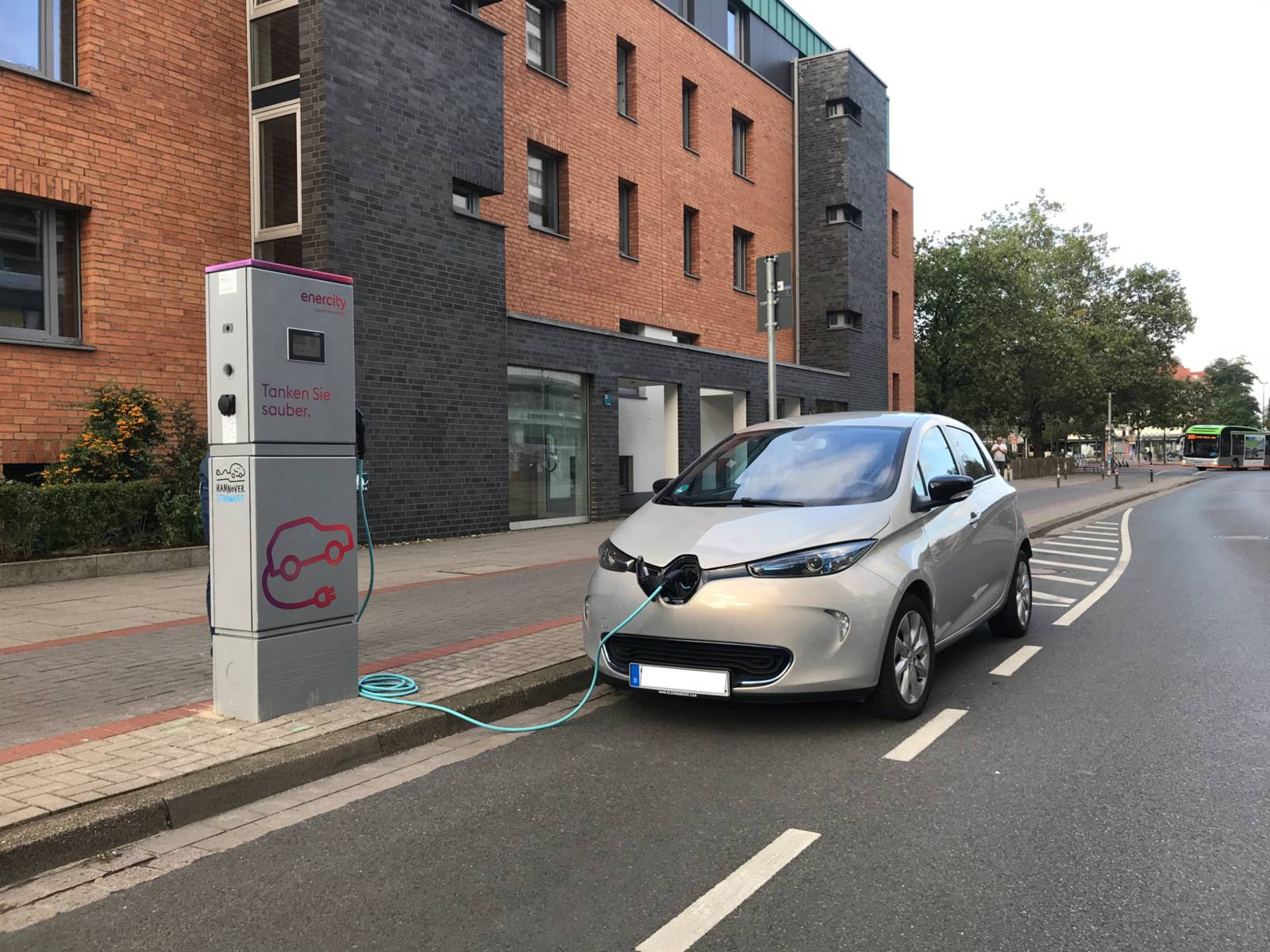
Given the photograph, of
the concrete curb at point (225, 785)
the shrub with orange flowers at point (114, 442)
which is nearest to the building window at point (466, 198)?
the shrub with orange flowers at point (114, 442)

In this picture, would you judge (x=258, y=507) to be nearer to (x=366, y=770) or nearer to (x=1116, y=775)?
(x=366, y=770)

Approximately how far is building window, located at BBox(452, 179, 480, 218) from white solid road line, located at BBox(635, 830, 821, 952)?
13347 mm

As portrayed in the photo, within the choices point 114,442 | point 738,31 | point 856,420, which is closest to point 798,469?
point 856,420

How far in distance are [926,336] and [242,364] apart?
50.1 metres

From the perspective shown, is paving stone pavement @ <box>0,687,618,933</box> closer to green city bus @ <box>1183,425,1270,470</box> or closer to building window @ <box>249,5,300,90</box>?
building window @ <box>249,5,300,90</box>

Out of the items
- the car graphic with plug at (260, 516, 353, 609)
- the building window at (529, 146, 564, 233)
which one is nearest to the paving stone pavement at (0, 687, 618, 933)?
the car graphic with plug at (260, 516, 353, 609)

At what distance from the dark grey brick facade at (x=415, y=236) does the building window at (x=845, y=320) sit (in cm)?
1601

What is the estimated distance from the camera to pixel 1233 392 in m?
133

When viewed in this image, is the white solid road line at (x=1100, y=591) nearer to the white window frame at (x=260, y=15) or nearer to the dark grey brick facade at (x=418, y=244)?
the dark grey brick facade at (x=418, y=244)

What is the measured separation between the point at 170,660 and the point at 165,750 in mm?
2101

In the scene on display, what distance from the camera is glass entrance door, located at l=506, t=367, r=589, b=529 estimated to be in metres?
16.6

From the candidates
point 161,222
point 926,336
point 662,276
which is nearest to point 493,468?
point 161,222

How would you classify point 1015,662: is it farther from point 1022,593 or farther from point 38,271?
point 38,271

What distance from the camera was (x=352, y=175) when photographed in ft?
44.7
